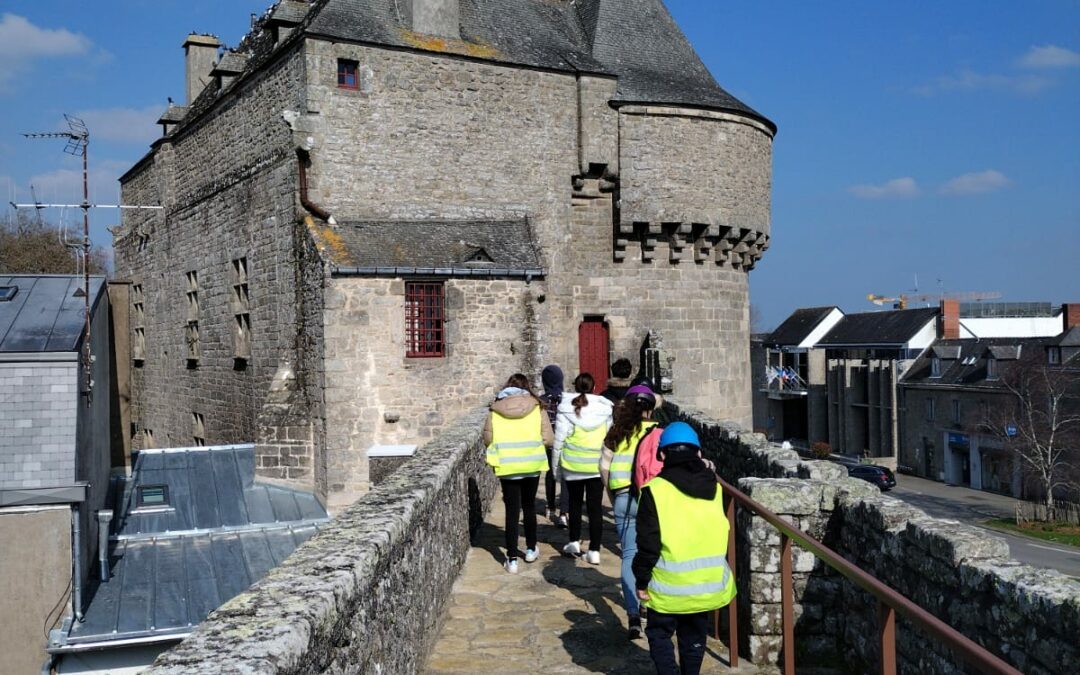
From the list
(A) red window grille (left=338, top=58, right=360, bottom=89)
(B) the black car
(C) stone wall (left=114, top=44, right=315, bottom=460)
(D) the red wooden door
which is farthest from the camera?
(B) the black car

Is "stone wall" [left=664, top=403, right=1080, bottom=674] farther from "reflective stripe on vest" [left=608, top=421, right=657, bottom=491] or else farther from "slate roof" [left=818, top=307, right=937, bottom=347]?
"slate roof" [left=818, top=307, right=937, bottom=347]

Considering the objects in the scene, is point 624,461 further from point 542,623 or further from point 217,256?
point 217,256

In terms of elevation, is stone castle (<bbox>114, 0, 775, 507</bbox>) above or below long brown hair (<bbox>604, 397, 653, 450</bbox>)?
above

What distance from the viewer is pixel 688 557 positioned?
178 inches

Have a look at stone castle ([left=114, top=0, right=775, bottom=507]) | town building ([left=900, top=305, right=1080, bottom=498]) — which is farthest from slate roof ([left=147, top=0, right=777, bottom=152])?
town building ([left=900, top=305, right=1080, bottom=498])

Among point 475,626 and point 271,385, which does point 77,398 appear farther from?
point 475,626

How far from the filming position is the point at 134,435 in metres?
29.4

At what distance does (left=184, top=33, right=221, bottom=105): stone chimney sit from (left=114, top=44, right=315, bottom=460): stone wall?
96.2 inches

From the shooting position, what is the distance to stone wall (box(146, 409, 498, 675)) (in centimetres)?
273

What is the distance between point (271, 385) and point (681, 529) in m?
13.7

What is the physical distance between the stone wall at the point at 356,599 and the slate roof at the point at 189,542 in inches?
187

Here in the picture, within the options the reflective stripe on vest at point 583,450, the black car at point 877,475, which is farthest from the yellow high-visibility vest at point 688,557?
the black car at point 877,475

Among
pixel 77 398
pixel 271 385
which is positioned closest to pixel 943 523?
pixel 77 398

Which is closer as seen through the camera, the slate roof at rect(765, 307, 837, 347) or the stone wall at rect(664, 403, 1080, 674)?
the stone wall at rect(664, 403, 1080, 674)
